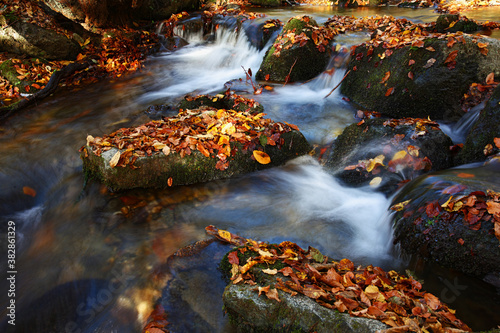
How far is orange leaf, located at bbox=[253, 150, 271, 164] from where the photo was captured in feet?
17.4

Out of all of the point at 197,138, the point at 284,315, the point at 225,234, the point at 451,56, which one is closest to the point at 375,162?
the point at 451,56

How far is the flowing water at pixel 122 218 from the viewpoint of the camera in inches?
131

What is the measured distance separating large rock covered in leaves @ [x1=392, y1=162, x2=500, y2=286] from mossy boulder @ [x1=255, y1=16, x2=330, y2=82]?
214 inches

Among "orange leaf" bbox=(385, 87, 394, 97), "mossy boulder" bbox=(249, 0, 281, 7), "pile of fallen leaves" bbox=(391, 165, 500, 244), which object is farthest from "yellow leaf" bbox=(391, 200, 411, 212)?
"mossy boulder" bbox=(249, 0, 281, 7)

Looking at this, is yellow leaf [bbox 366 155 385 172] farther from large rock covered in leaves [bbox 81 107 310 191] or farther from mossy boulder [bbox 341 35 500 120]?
mossy boulder [bbox 341 35 500 120]

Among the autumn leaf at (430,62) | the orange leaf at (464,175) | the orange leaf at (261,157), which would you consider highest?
the autumn leaf at (430,62)

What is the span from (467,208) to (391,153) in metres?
1.88

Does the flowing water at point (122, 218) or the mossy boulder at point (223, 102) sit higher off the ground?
the mossy boulder at point (223, 102)

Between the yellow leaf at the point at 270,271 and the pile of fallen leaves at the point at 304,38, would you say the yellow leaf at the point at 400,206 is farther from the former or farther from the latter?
the pile of fallen leaves at the point at 304,38

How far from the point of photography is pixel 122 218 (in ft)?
14.3

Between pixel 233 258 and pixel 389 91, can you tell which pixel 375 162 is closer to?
pixel 389 91

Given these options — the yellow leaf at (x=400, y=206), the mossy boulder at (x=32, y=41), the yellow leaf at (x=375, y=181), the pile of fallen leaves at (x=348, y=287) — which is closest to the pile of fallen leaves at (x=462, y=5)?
the yellow leaf at (x=375, y=181)

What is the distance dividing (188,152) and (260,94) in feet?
12.8

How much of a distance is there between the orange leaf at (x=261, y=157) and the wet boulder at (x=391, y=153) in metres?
1.18
